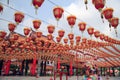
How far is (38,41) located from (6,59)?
6084mm

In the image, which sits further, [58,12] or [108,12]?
[58,12]

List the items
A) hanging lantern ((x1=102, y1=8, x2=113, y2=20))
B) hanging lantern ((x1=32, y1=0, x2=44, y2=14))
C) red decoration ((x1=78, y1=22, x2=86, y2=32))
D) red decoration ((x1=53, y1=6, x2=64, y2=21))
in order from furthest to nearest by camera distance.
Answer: red decoration ((x1=78, y1=22, x2=86, y2=32))
red decoration ((x1=53, y1=6, x2=64, y2=21))
hanging lantern ((x1=102, y1=8, x2=113, y2=20))
hanging lantern ((x1=32, y1=0, x2=44, y2=14))

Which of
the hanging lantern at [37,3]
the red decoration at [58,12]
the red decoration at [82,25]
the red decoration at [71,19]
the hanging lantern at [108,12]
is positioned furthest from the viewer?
the red decoration at [82,25]

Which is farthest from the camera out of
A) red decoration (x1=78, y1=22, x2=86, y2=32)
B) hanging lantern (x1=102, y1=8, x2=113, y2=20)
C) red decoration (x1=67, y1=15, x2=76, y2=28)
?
red decoration (x1=78, y1=22, x2=86, y2=32)

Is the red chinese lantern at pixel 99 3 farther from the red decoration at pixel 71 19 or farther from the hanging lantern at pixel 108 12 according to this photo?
the red decoration at pixel 71 19

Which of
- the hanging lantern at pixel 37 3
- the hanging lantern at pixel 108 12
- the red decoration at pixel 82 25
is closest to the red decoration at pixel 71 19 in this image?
the red decoration at pixel 82 25

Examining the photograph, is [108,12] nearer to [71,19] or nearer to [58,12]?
[71,19]

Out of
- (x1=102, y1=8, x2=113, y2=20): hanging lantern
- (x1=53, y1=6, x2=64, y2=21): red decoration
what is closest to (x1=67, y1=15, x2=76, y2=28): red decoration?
(x1=53, y1=6, x2=64, y2=21): red decoration

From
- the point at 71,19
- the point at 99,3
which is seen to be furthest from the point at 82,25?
the point at 99,3

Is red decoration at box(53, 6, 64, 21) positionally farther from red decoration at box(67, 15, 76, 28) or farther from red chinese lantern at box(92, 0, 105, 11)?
red chinese lantern at box(92, 0, 105, 11)

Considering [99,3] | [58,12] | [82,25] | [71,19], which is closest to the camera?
[99,3]

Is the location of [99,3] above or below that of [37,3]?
below

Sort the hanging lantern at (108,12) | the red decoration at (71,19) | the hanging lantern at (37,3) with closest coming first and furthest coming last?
1. the hanging lantern at (37,3)
2. the hanging lantern at (108,12)
3. the red decoration at (71,19)

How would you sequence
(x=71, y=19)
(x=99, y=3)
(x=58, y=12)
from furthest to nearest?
1. (x=71, y=19)
2. (x=58, y=12)
3. (x=99, y=3)
